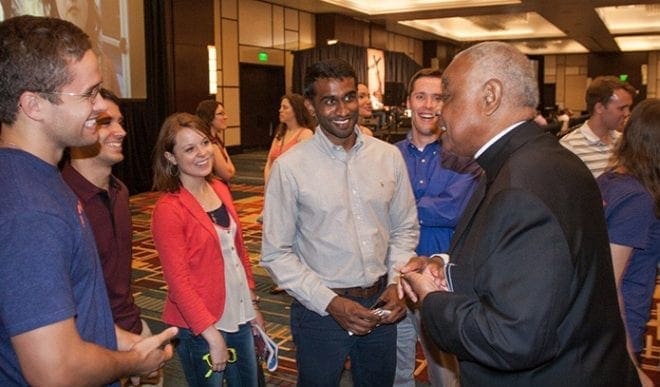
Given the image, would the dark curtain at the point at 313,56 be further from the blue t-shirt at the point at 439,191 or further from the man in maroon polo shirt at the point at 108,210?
the man in maroon polo shirt at the point at 108,210

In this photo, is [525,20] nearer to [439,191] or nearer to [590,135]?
[590,135]


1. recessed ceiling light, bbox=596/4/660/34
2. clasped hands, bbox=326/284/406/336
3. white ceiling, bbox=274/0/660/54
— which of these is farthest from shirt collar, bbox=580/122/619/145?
recessed ceiling light, bbox=596/4/660/34

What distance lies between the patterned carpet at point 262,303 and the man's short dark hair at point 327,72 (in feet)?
5.81

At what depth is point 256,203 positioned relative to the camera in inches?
328

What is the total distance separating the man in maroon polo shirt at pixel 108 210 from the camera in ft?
6.34

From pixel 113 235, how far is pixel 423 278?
1104 mm

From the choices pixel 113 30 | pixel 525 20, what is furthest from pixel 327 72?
pixel 525 20

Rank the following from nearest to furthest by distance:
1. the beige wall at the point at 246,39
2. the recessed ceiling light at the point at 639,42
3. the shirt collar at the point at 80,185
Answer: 1. the shirt collar at the point at 80,185
2. the beige wall at the point at 246,39
3. the recessed ceiling light at the point at 639,42

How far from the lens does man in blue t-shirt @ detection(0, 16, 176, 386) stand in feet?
3.56

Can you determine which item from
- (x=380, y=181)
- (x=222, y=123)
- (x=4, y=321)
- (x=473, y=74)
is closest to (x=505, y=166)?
(x=473, y=74)

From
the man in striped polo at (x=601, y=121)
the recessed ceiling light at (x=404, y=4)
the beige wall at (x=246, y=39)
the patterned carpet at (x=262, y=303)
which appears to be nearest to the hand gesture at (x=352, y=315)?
the patterned carpet at (x=262, y=303)

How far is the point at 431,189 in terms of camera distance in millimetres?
2619

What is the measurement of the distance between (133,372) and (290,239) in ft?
2.83

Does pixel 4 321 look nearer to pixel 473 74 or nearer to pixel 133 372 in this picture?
pixel 133 372
